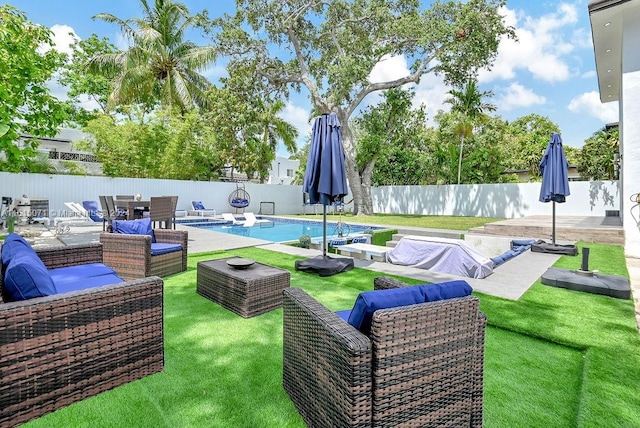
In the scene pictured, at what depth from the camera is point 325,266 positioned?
199 inches

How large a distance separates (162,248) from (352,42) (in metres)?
15.5

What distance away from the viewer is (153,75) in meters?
18.4

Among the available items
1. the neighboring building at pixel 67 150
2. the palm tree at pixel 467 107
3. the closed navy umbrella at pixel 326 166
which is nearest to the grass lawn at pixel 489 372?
the closed navy umbrella at pixel 326 166

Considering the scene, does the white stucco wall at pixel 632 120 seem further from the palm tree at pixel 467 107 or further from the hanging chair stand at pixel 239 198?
the hanging chair stand at pixel 239 198

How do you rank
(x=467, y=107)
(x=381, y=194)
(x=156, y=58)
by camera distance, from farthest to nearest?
(x=381, y=194) < (x=467, y=107) < (x=156, y=58)

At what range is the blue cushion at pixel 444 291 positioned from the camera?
1.67 m

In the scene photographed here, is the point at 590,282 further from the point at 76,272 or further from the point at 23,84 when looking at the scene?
the point at 23,84

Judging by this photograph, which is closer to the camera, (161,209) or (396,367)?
(396,367)

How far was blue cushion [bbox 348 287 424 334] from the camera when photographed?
61.0 inches

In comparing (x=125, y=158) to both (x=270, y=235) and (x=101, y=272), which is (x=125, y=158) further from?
(x=101, y=272)

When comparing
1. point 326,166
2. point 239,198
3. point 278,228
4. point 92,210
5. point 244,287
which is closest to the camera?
point 244,287

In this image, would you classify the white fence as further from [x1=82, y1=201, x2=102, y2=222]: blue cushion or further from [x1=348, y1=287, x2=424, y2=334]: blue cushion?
[x1=348, y1=287, x2=424, y2=334]: blue cushion

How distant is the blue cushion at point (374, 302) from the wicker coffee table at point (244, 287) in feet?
6.41

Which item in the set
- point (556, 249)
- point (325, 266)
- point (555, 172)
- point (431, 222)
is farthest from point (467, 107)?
point (325, 266)
